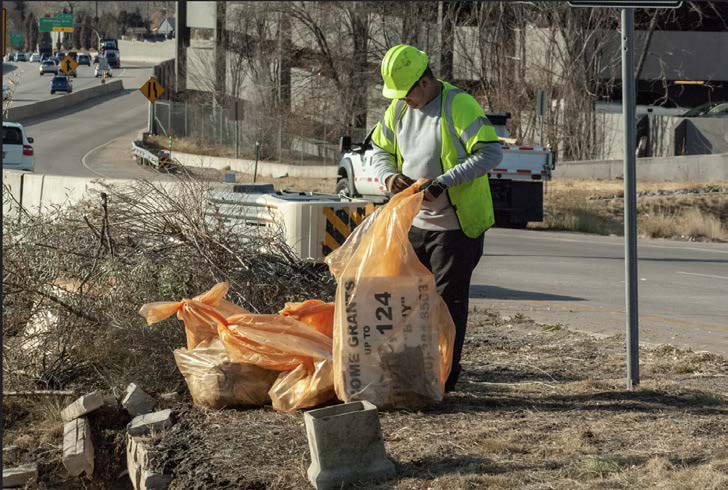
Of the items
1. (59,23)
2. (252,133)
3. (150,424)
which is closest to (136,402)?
(150,424)

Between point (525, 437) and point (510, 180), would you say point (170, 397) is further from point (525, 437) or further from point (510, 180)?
point (510, 180)

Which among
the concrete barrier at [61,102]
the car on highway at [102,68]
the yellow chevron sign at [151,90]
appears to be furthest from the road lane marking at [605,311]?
the car on highway at [102,68]

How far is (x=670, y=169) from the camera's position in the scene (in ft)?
95.2

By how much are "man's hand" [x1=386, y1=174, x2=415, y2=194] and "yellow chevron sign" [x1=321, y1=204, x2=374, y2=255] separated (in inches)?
136

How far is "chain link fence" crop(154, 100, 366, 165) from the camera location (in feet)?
148

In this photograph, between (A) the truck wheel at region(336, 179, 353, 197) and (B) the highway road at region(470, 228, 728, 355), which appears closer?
(B) the highway road at region(470, 228, 728, 355)

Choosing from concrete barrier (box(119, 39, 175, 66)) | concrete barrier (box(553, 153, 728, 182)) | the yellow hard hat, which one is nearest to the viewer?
the yellow hard hat

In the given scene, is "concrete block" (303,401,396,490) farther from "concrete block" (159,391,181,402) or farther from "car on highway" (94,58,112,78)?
"car on highway" (94,58,112,78)

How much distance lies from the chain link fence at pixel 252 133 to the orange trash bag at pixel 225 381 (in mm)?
37116

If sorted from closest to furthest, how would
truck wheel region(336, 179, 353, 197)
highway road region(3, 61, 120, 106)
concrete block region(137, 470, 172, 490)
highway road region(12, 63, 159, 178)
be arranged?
concrete block region(137, 470, 172, 490) → truck wheel region(336, 179, 353, 197) → highway road region(12, 63, 159, 178) → highway road region(3, 61, 120, 106)

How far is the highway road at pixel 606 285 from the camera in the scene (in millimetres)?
9727

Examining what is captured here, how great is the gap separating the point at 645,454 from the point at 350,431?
4.25 feet

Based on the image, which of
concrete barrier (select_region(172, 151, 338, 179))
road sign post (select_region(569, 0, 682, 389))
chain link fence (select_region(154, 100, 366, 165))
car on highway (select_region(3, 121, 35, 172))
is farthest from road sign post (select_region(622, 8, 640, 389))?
chain link fence (select_region(154, 100, 366, 165))

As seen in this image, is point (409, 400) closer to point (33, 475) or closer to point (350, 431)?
point (350, 431)
